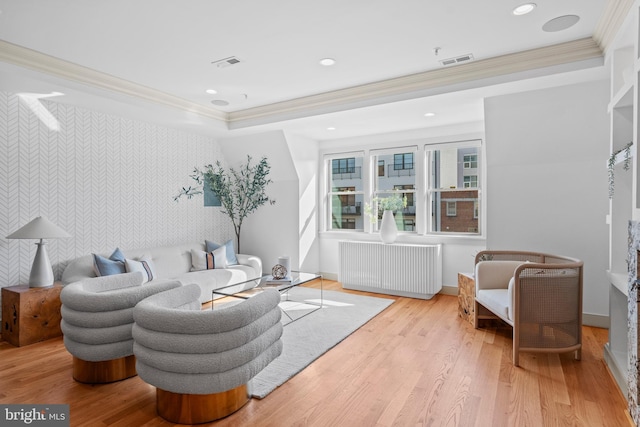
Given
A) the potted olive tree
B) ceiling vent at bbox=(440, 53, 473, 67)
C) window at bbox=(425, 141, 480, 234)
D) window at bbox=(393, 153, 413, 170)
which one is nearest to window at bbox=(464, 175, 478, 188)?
window at bbox=(425, 141, 480, 234)

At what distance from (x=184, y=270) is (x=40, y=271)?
1.63 metres

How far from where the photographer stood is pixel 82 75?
3482 millimetres

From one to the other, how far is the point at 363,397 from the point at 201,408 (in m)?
1.04

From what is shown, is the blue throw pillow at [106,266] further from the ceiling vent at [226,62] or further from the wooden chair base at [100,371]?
the ceiling vent at [226,62]

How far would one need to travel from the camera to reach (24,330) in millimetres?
3266

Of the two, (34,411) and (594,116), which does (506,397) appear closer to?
(594,116)

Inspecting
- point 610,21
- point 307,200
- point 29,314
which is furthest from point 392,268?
point 29,314

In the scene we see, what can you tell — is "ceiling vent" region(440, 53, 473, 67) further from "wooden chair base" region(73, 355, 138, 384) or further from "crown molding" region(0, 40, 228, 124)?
"wooden chair base" region(73, 355, 138, 384)

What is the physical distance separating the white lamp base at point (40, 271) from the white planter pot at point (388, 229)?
4.02 metres

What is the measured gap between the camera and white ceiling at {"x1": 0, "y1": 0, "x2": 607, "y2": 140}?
8.11 ft

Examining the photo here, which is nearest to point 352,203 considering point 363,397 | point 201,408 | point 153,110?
point 153,110

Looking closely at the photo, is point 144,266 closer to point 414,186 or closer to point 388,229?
point 388,229

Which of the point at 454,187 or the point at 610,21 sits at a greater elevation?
the point at 610,21

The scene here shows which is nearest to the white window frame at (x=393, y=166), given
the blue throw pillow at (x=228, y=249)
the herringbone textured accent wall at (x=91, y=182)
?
the blue throw pillow at (x=228, y=249)
